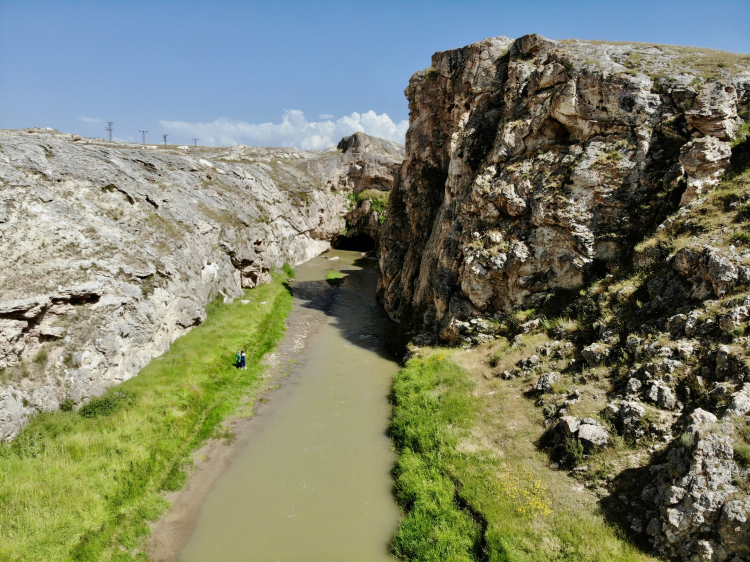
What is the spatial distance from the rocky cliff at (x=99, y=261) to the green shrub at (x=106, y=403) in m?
0.71

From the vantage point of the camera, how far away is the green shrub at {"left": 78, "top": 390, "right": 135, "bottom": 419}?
19.8 m

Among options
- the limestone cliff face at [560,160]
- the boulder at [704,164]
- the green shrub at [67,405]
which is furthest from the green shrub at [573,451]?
the green shrub at [67,405]

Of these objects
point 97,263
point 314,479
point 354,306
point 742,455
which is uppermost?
Answer: point 97,263

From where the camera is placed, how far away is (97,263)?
25.4 metres

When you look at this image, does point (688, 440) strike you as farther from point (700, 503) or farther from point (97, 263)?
point (97, 263)

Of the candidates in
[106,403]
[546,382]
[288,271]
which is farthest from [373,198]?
[106,403]

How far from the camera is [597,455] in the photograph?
15.3m

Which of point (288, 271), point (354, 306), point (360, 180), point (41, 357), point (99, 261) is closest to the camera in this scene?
point (41, 357)

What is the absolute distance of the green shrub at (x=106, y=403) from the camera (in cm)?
1984

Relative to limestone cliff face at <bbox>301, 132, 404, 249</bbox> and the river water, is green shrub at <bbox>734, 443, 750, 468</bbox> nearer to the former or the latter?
→ the river water

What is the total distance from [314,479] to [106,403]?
1120 cm

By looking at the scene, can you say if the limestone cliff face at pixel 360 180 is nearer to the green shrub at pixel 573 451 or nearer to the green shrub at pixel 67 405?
the green shrub at pixel 67 405

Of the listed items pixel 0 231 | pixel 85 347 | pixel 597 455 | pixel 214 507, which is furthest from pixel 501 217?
pixel 0 231

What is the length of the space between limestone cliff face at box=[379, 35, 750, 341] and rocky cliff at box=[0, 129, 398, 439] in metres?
19.1
